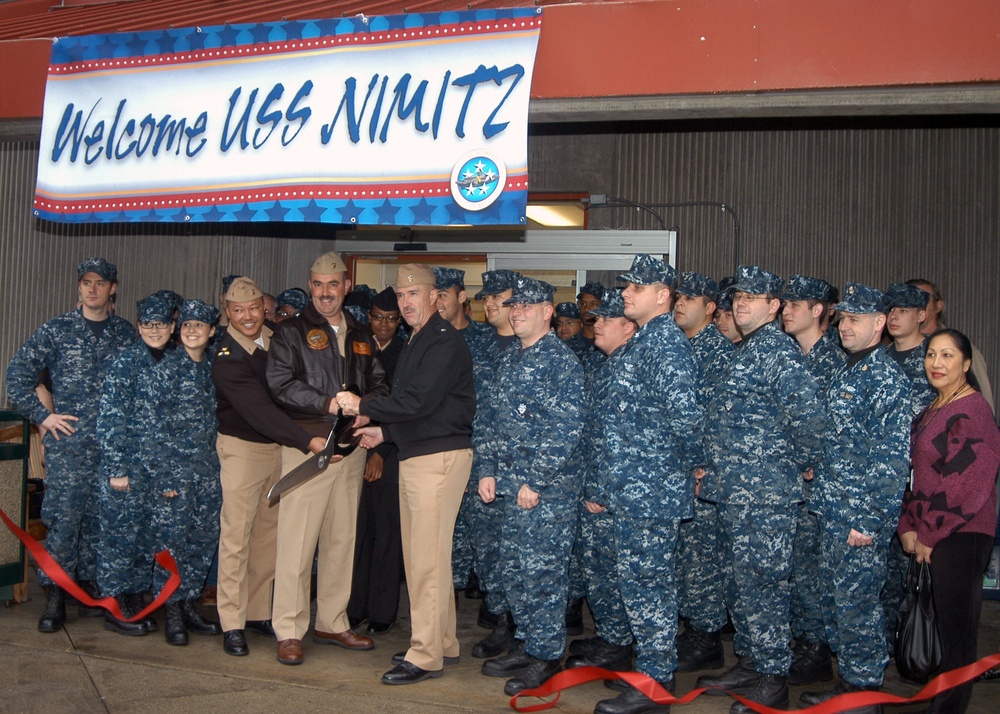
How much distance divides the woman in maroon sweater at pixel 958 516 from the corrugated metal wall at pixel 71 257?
5660mm

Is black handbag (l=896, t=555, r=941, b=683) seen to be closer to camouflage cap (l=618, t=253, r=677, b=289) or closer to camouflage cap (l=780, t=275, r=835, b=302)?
camouflage cap (l=780, t=275, r=835, b=302)

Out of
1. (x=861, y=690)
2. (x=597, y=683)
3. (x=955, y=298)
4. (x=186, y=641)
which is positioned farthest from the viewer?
(x=955, y=298)

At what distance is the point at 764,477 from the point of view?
15.1 feet

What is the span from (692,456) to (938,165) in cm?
519

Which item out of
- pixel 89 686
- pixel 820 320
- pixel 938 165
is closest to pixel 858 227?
pixel 938 165

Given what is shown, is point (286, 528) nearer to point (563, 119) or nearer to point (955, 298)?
point (563, 119)

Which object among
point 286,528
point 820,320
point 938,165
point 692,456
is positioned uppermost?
point 938,165

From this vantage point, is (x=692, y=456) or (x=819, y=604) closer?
(x=692, y=456)

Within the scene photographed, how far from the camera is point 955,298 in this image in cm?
830

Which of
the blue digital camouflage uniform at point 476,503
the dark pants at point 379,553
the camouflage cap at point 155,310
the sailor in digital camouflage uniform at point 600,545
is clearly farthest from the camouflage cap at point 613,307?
the camouflage cap at point 155,310

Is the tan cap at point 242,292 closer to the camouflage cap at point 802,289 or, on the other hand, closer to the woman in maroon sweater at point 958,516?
the camouflage cap at point 802,289

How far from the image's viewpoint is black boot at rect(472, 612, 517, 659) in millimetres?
5445

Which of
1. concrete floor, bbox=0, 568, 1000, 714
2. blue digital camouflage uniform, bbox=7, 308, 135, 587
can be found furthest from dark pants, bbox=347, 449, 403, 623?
blue digital camouflage uniform, bbox=7, 308, 135, 587

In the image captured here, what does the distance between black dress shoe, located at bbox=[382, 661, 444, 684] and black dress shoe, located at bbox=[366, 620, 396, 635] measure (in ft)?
2.63
